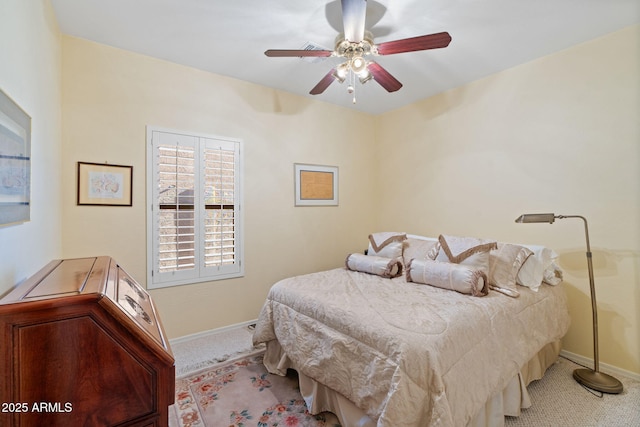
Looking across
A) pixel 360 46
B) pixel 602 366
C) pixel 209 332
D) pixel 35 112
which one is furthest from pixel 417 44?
pixel 209 332

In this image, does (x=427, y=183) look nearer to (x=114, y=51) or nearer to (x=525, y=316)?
(x=525, y=316)

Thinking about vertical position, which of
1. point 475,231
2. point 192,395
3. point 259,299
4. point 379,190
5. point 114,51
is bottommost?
point 192,395

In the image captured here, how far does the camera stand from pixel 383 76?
2.26 metres

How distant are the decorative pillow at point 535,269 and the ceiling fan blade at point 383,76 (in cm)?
179

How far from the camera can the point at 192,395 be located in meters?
2.03

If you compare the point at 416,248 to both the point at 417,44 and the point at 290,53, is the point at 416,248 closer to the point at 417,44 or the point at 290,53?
the point at 417,44

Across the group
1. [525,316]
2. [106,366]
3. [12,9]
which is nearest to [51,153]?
[12,9]

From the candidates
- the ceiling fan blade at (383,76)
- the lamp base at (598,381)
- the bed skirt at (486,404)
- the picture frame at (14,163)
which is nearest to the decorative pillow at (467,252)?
the bed skirt at (486,404)

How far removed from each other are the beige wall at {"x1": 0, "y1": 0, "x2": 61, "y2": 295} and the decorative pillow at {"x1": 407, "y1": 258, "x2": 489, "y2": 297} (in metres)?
2.47

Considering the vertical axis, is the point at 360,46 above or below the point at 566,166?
above

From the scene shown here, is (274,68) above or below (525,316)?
above

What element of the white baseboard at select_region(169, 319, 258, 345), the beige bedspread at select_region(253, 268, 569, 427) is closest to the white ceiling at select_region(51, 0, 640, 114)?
the beige bedspread at select_region(253, 268, 569, 427)

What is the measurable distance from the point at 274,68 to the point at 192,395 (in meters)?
2.92

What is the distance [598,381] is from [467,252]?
129 centimetres
